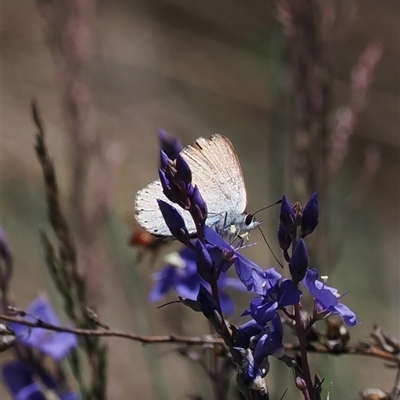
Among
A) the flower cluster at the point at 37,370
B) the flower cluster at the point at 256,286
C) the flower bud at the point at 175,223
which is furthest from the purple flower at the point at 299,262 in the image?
the flower cluster at the point at 37,370

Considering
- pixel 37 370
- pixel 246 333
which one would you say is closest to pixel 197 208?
pixel 246 333

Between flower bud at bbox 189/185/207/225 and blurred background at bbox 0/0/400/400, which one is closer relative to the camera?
flower bud at bbox 189/185/207/225

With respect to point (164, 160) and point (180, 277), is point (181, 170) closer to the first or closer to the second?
point (164, 160)

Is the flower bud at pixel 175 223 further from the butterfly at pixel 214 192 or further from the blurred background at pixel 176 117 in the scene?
the blurred background at pixel 176 117

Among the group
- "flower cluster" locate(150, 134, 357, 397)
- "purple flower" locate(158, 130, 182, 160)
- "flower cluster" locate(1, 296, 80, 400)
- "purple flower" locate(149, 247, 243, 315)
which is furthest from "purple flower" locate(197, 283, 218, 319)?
"purple flower" locate(149, 247, 243, 315)

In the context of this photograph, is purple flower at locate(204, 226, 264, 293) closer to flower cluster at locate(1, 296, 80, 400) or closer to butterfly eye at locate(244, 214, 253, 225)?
butterfly eye at locate(244, 214, 253, 225)

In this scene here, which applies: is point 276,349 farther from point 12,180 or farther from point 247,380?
point 12,180
